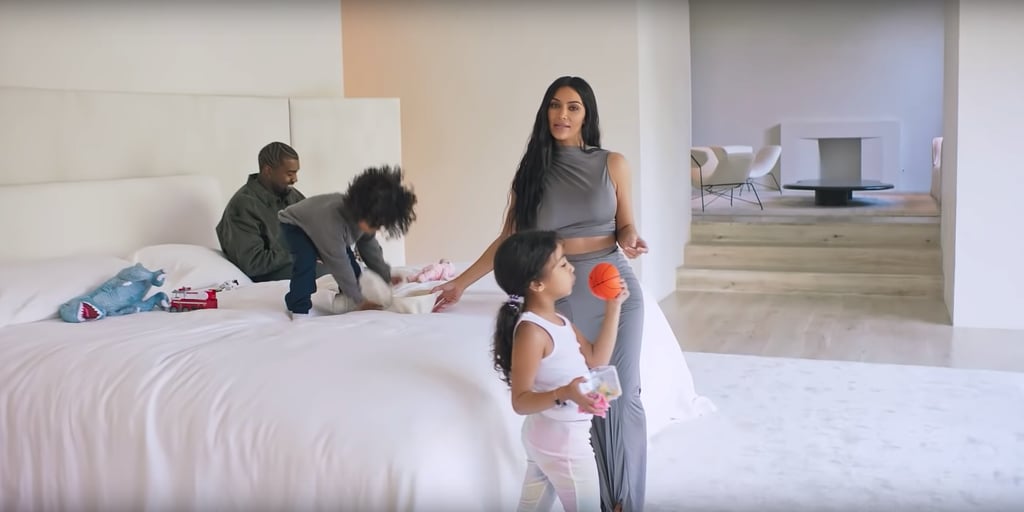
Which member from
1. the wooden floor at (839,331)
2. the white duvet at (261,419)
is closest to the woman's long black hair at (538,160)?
the white duvet at (261,419)

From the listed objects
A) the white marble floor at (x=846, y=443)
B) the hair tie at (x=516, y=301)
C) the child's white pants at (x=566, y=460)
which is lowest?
the white marble floor at (x=846, y=443)

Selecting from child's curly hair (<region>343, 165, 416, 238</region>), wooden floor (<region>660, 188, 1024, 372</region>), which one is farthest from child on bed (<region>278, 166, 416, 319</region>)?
wooden floor (<region>660, 188, 1024, 372</region>)

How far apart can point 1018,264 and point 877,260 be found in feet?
4.49

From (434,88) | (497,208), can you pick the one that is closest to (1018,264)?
(497,208)

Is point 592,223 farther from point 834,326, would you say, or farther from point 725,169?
point 725,169

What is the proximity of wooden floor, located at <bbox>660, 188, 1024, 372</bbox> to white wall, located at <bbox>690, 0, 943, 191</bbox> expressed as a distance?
285cm

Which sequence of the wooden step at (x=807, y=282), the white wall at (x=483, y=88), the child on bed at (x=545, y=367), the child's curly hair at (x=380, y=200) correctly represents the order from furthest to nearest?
the wooden step at (x=807, y=282) → the white wall at (x=483, y=88) → the child's curly hair at (x=380, y=200) → the child on bed at (x=545, y=367)

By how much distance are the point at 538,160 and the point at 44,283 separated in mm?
1830

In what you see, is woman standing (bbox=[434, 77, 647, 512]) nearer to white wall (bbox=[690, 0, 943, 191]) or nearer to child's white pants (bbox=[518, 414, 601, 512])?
child's white pants (bbox=[518, 414, 601, 512])

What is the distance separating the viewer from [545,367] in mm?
2172

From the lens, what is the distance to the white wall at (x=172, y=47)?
4102 millimetres

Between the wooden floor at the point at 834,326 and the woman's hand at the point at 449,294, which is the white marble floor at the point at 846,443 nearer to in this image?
the wooden floor at the point at 834,326

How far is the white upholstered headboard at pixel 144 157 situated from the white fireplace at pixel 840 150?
5.50 meters

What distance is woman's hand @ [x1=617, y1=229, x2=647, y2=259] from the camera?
2641 millimetres
